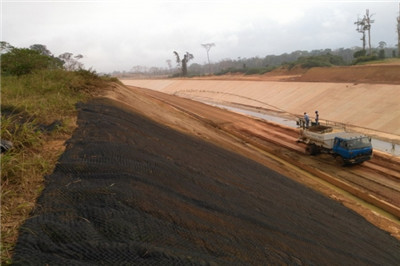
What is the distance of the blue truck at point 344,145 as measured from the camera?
16594 mm

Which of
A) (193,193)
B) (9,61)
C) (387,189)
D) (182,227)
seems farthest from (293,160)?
(9,61)

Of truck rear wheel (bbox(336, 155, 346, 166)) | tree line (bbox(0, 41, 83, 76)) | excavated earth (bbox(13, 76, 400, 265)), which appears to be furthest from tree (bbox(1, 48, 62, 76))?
truck rear wheel (bbox(336, 155, 346, 166))

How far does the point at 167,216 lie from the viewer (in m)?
5.14

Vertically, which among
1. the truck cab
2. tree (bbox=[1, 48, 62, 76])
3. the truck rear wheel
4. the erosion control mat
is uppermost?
tree (bbox=[1, 48, 62, 76])

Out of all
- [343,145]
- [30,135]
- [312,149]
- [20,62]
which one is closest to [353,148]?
[343,145]

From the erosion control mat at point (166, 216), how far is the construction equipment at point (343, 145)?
7.27 meters

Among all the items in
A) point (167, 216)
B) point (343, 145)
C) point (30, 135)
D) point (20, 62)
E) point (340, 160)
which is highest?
point (20, 62)

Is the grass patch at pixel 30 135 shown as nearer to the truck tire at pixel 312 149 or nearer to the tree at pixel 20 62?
the tree at pixel 20 62

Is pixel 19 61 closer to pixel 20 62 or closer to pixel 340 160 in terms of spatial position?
pixel 20 62

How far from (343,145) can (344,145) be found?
0.22 ft

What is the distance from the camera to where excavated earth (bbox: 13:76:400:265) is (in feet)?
13.3

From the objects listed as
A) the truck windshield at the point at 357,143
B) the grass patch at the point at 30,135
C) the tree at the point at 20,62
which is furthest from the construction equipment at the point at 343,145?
the tree at the point at 20,62

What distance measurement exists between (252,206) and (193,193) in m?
1.62

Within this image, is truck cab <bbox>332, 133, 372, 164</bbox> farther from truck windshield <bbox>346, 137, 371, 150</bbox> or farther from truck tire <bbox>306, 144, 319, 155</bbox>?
truck tire <bbox>306, 144, 319, 155</bbox>
